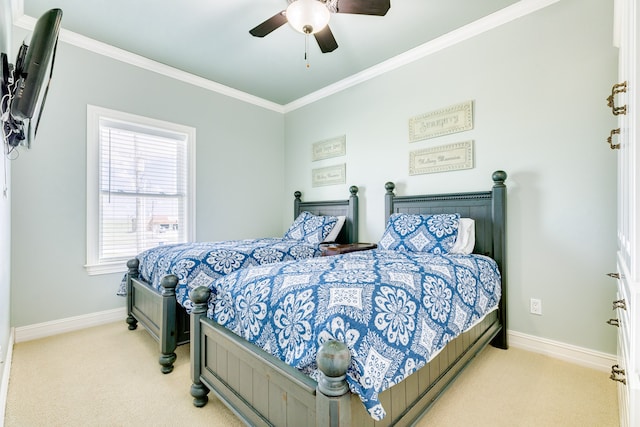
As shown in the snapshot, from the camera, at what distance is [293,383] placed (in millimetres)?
1080

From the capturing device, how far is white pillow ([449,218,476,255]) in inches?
94.0

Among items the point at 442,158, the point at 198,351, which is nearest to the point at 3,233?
the point at 198,351

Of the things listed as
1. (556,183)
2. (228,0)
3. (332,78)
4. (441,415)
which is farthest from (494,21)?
(441,415)

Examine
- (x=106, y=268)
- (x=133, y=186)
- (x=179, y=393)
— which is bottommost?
(x=179, y=393)

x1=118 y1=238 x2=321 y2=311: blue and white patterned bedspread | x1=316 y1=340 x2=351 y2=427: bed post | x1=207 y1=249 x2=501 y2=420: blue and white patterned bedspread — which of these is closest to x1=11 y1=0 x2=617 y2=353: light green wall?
x1=118 y1=238 x2=321 y2=311: blue and white patterned bedspread

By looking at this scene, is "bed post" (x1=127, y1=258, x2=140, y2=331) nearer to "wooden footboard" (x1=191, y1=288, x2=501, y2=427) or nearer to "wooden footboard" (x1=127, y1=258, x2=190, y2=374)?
"wooden footboard" (x1=127, y1=258, x2=190, y2=374)

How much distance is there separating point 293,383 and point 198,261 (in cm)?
134

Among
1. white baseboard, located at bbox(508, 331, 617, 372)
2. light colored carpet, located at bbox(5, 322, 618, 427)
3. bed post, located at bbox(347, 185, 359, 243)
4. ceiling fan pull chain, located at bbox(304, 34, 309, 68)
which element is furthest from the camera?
bed post, located at bbox(347, 185, 359, 243)

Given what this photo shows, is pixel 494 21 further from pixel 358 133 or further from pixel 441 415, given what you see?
pixel 441 415

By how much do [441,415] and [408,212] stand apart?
71.0 inches

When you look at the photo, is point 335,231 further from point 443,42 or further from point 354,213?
point 443,42

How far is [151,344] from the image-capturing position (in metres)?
2.45

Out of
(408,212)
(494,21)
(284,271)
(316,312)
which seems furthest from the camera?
(408,212)

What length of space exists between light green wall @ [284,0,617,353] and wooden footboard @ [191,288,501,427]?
91 cm
